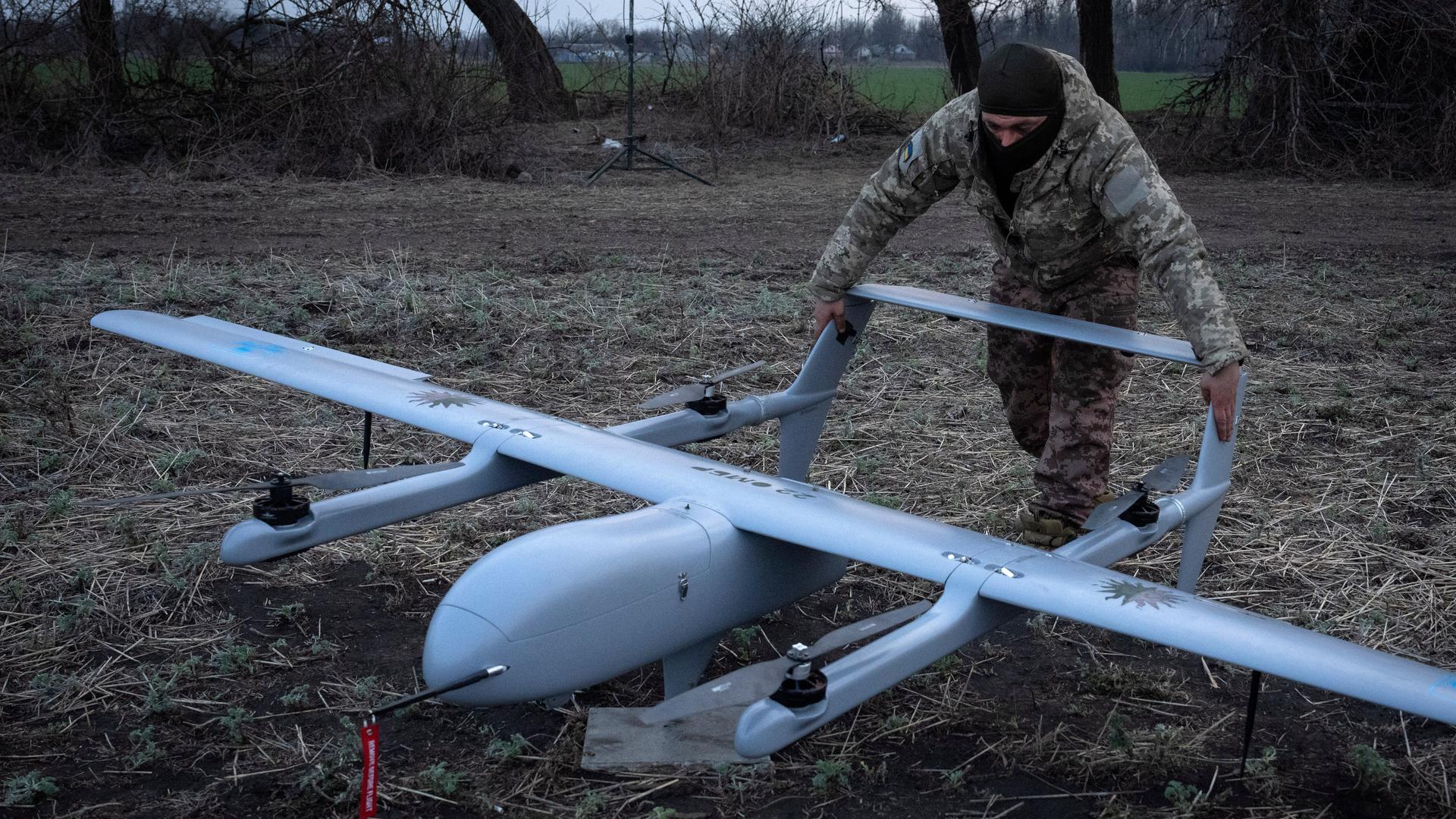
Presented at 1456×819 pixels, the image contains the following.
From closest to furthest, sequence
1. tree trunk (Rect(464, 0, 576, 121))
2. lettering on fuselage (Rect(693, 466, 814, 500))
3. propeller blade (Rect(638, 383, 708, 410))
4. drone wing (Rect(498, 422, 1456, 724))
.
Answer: drone wing (Rect(498, 422, 1456, 724)) → lettering on fuselage (Rect(693, 466, 814, 500)) → propeller blade (Rect(638, 383, 708, 410)) → tree trunk (Rect(464, 0, 576, 121))

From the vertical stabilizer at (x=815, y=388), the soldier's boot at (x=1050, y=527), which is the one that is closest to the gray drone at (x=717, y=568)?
the vertical stabilizer at (x=815, y=388)

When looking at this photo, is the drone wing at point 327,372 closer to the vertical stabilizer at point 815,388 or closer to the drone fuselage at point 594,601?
the drone fuselage at point 594,601

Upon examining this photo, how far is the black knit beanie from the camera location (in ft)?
13.6

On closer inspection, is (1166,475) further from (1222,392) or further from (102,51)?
(102,51)

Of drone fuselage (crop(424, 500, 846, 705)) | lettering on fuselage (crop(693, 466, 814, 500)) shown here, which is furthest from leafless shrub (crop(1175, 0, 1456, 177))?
drone fuselage (crop(424, 500, 846, 705))

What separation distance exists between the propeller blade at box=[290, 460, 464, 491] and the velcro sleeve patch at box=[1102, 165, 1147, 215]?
8.46 feet

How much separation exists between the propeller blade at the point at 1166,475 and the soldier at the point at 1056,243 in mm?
200

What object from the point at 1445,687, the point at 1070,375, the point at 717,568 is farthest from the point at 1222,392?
the point at 717,568

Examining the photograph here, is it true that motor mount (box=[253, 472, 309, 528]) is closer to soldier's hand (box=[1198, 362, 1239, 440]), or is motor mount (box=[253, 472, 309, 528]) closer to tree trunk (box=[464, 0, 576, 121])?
soldier's hand (box=[1198, 362, 1239, 440])

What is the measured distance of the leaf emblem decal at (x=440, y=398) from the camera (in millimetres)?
4480

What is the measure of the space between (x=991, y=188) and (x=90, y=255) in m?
7.88

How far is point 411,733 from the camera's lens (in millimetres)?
3855

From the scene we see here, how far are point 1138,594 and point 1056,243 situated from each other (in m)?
2.04

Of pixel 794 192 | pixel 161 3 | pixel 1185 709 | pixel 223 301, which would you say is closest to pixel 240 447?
pixel 223 301
